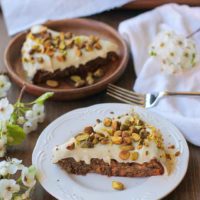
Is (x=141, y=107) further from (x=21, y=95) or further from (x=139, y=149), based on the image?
(x=21, y=95)

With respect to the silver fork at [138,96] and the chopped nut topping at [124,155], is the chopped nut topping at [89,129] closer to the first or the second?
the chopped nut topping at [124,155]

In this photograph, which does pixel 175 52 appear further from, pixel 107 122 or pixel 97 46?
pixel 107 122

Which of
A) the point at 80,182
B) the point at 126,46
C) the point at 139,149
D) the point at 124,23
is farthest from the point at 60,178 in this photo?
the point at 124,23

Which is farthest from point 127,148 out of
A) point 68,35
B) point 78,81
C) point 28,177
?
point 68,35

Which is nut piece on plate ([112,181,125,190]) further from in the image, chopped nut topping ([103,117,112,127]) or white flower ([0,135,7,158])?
white flower ([0,135,7,158])

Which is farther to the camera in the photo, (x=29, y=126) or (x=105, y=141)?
(x=29, y=126)

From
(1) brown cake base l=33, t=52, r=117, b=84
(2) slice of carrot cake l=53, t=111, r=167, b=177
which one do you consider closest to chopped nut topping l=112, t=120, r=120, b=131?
(2) slice of carrot cake l=53, t=111, r=167, b=177

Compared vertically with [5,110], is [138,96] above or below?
below
